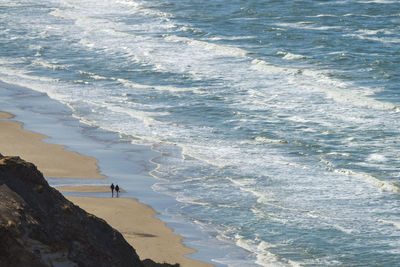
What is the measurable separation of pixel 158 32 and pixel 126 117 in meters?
21.9

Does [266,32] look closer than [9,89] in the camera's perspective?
No

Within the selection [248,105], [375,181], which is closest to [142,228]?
[375,181]

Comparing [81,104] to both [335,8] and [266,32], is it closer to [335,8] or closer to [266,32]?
[266,32]

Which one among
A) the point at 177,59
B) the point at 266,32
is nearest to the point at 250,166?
the point at 177,59

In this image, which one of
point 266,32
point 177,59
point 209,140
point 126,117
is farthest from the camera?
point 266,32

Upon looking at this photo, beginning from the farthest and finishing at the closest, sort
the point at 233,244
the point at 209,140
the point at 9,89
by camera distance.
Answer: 1. the point at 9,89
2. the point at 209,140
3. the point at 233,244

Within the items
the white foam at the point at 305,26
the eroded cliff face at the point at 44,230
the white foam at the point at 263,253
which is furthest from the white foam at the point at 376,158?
the white foam at the point at 305,26

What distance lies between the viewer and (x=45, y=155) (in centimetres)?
Answer: 2825

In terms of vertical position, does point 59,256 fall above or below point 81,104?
above

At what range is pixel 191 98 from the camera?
124 feet

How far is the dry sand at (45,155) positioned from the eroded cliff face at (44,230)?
12821 millimetres

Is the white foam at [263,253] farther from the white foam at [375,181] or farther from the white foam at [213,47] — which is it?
the white foam at [213,47]

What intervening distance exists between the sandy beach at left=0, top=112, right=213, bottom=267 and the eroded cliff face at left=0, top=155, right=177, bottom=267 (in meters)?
6.08

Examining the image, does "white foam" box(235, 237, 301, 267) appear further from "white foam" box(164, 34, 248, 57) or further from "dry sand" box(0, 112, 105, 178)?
"white foam" box(164, 34, 248, 57)
